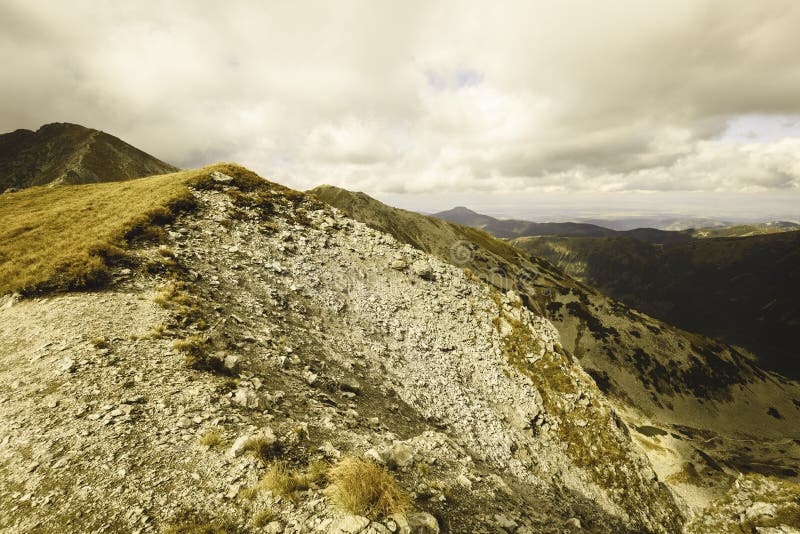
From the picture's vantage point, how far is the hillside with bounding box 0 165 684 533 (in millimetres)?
7438

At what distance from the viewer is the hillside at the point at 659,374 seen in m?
75.1

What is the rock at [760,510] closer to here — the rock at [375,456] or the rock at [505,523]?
the rock at [505,523]

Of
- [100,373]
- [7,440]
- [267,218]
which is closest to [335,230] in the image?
[267,218]

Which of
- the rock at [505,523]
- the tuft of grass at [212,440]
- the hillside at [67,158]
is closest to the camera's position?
the tuft of grass at [212,440]

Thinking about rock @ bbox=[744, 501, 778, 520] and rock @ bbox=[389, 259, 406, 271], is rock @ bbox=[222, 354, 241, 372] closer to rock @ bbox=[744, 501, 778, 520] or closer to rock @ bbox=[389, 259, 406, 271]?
rock @ bbox=[389, 259, 406, 271]

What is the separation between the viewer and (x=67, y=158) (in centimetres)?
10744

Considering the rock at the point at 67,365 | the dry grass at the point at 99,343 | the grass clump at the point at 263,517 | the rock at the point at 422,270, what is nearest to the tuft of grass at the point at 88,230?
the dry grass at the point at 99,343

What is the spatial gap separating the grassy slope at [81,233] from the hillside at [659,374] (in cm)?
8466

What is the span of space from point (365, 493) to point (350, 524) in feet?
2.17

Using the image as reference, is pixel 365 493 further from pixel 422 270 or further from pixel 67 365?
pixel 422 270

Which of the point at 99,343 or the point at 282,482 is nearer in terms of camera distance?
the point at 282,482

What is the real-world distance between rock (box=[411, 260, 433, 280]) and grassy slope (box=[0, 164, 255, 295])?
59.4 ft

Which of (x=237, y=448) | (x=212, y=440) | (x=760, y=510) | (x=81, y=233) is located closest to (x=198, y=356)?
(x=212, y=440)

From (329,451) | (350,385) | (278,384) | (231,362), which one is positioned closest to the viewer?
(329,451)
